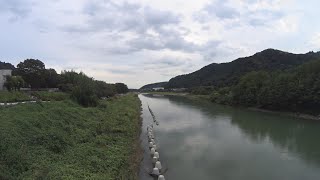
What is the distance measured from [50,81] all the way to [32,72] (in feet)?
18.9

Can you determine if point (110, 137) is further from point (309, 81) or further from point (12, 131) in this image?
point (309, 81)

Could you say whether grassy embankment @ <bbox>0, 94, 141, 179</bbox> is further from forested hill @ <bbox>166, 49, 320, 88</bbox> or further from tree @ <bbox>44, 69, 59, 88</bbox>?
forested hill @ <bbox>166, 49, 320, 88</bbox>

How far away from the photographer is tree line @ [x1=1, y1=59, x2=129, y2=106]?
145 feet

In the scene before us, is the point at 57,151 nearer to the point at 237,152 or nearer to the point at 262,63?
the point at 237,152

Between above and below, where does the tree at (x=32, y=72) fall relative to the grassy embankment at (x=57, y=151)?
above

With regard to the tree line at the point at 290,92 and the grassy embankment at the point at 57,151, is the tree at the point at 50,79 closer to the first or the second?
the tree line at the point at 290,92

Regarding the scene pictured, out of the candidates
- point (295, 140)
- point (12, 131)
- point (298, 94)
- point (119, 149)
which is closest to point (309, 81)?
point (298, 94)

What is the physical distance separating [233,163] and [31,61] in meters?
53.6

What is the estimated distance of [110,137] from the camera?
68.4ft

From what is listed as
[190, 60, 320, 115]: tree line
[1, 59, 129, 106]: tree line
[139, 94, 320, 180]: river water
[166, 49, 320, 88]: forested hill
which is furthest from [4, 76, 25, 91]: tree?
[166, 49, 320, 88]: forested hill

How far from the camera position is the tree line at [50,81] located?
44062 millimetres

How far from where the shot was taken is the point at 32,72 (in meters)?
63.7

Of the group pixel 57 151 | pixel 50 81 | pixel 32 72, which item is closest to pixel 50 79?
pixel 50 81

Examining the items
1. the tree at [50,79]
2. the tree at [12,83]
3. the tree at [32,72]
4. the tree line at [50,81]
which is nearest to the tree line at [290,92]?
the tree line at [50,81]
